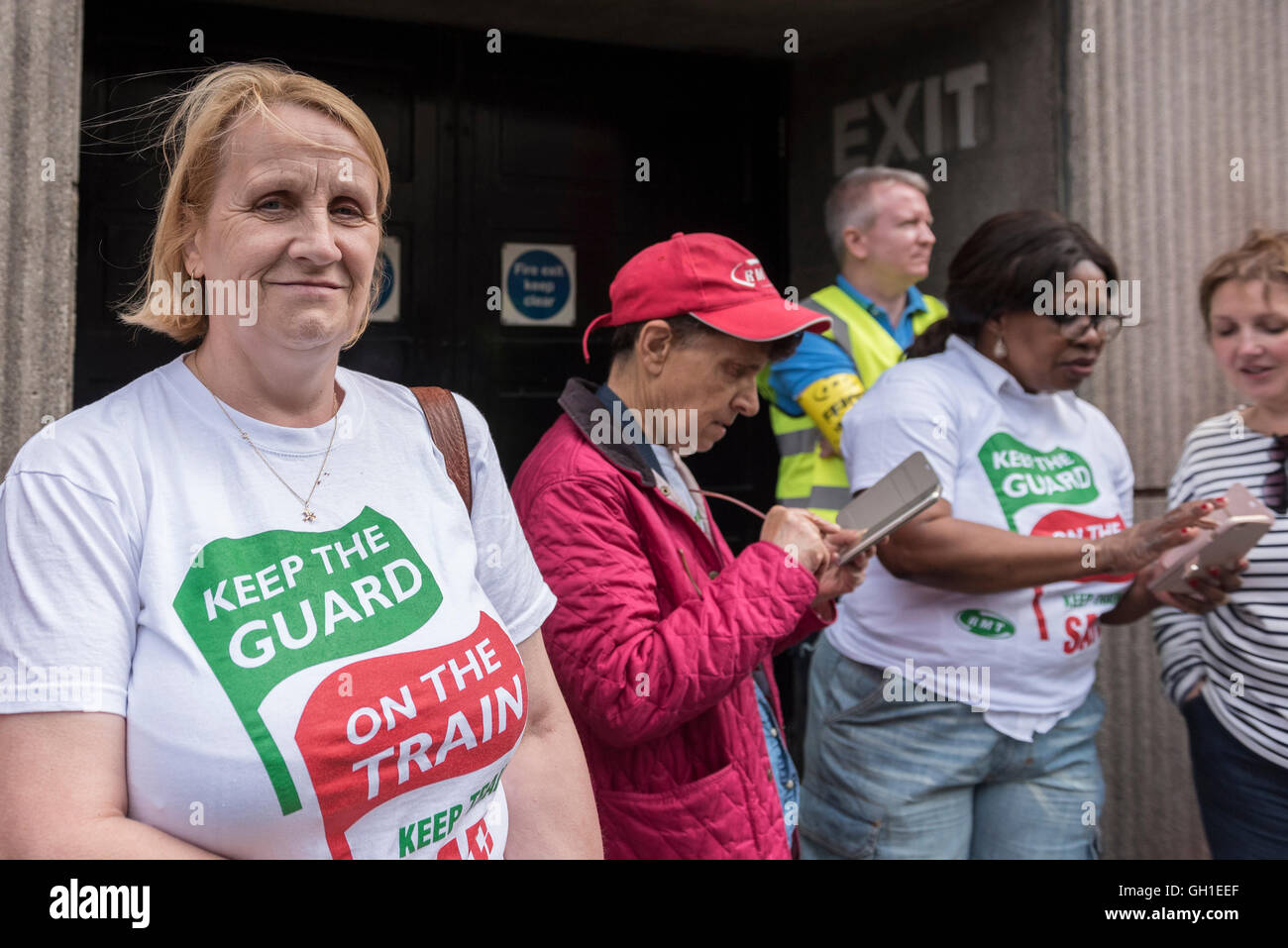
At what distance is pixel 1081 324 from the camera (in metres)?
2.69

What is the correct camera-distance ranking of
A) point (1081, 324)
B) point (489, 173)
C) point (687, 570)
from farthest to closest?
point (489, 173) → point (1081, 324) → point (687, 570)

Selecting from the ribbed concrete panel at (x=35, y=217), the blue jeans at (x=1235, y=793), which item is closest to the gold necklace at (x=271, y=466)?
the ribbed concrete panel at (x=35, y=217)

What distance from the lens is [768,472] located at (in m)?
4.79

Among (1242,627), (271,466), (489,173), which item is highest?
(489,173)

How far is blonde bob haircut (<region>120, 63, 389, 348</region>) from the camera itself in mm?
1564

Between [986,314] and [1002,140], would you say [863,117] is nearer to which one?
[1002,140]

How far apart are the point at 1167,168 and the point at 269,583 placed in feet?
12.2

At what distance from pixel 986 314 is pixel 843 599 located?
2.62 feet

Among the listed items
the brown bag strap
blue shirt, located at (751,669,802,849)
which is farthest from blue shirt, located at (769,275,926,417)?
the brown bag strap

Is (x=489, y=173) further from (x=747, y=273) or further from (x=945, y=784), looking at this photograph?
(x=945, y=784)

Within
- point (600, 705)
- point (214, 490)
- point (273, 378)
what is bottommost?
point (600, 705)

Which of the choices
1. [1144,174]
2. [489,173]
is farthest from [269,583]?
[1144,174]

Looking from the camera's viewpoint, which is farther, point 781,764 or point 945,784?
point 945,784
